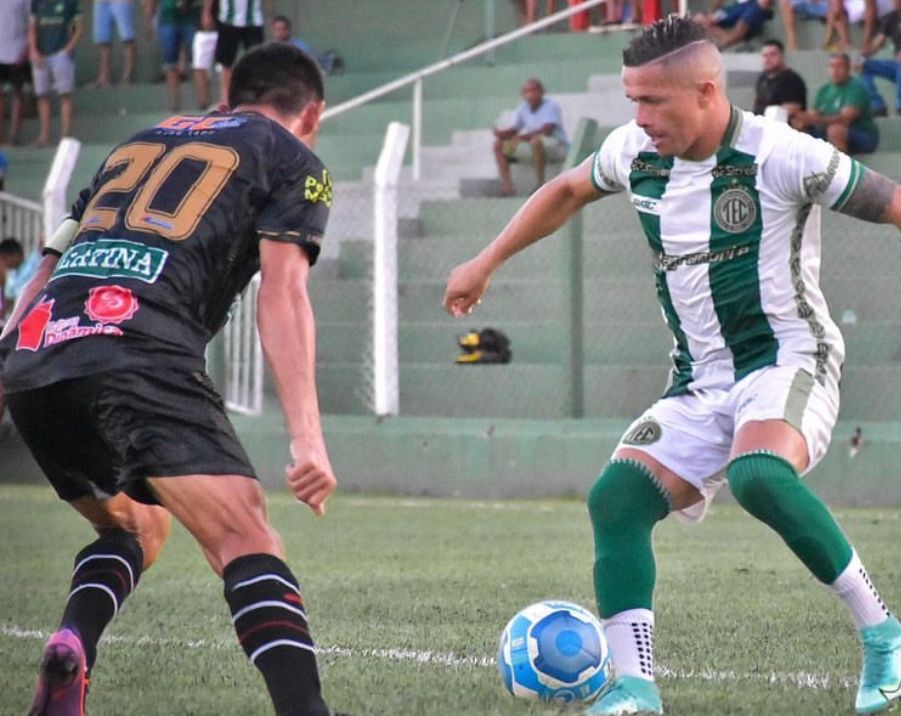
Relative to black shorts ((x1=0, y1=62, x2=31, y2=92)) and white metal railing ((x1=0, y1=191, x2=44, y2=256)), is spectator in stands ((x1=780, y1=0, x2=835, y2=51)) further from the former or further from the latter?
black shorts ((x1=0, y1=62, x2=31, y2=92))

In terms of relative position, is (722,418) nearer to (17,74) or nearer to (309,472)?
(309,472)

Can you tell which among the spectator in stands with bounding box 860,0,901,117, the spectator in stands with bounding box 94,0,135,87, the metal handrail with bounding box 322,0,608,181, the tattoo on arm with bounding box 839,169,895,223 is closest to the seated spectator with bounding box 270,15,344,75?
the spectator in stands with bounding box 94,0,135,87

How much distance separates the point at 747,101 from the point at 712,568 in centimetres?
900

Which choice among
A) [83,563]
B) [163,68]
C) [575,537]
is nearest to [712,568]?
[575,537]

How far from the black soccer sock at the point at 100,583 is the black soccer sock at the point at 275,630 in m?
0.74

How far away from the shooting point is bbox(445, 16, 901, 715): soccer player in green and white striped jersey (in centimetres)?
565

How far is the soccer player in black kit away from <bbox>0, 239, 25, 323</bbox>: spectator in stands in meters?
12.3

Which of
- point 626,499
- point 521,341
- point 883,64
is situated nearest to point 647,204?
point 626,499

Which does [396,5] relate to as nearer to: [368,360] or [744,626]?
[368,360]

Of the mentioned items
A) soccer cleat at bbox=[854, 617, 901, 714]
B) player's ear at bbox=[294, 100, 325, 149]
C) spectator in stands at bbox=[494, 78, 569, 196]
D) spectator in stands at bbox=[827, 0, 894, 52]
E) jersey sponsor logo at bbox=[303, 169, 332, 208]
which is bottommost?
spectator in stands at bbox=[494, 78, 569, 196]

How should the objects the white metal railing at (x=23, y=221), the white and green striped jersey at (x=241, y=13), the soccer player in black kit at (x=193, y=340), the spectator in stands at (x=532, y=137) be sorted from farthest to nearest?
the white and green striped jersey at (x=241, y=13)
the spectator in stands at (x=532, y=137)
the white metal railing at (x=23, y=221)
the soccer player in black kit at (x=193, y=340)

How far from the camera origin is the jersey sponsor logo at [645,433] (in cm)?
591

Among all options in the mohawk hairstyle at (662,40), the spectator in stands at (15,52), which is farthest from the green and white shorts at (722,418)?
the spectator in stands at (15,52)

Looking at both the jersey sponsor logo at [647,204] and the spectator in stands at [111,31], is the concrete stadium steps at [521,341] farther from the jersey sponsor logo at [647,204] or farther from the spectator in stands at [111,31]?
the jersey sponsor logo at [647,204]
